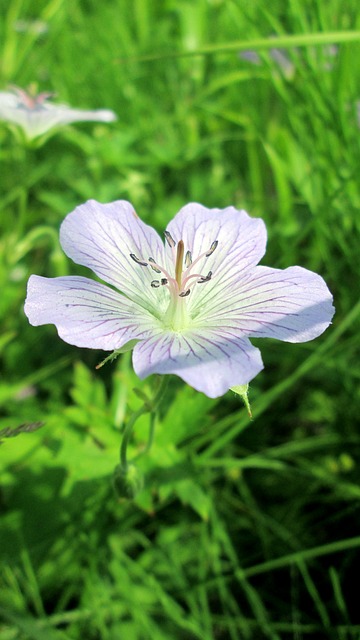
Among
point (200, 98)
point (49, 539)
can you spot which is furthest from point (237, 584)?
point (200, 98)

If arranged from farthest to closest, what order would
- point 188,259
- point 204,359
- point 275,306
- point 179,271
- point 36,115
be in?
point 36,115 < point 188,259 < point 179,271 < point 275,306 < point 204,359

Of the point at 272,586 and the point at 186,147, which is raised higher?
the point at 186,147

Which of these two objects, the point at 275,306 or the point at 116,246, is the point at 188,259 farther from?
the point at 275,306

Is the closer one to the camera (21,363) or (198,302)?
(198,302)

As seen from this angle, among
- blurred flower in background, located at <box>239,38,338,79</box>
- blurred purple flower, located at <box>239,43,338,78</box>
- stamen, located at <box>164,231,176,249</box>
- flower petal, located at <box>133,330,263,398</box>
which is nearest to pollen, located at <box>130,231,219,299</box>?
stamen, located at <box>164,231,176,249</box>

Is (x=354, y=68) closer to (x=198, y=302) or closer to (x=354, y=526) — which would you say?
(x=198, y=302)

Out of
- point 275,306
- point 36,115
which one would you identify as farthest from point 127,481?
point 36,115

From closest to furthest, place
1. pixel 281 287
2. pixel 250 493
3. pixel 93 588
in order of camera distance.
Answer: pixel 281 287, pixel 93 588, pixel 250 493

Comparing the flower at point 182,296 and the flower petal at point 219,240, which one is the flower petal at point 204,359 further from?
the flower petal at point 219,240
